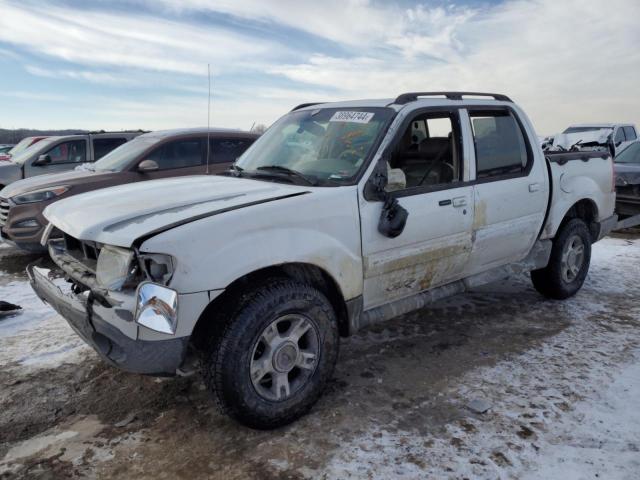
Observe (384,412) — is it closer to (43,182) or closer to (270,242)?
(270,242)

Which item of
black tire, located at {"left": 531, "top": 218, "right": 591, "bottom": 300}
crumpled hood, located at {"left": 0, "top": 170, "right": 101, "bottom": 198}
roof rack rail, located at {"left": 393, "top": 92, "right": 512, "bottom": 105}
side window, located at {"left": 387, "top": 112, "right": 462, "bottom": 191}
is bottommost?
black tire, located at {"left": 531, "top": 218, "right": 591, "bottom": 300}

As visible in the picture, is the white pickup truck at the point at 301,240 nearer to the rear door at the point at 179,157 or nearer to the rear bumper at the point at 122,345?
the rear bumper at the point at 122,345

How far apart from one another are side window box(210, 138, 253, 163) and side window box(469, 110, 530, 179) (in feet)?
14.5

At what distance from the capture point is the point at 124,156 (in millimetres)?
7363

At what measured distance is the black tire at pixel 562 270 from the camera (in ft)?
16.3

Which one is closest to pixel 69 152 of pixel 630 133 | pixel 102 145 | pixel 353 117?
pixel 102 145

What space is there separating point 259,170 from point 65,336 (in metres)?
2.17

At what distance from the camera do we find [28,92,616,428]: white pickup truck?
2.59m

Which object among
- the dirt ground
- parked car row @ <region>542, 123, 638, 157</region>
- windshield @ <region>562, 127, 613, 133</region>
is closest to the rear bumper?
the dirt ground

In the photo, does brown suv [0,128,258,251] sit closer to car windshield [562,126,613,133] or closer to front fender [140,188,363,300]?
front fender [140,188,363,300]

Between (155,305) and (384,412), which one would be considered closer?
(155,305)

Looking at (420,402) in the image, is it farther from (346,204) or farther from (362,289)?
(346,204)

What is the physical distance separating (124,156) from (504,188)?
539 cm

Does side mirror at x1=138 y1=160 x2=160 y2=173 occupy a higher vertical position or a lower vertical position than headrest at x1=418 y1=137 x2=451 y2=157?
lower
